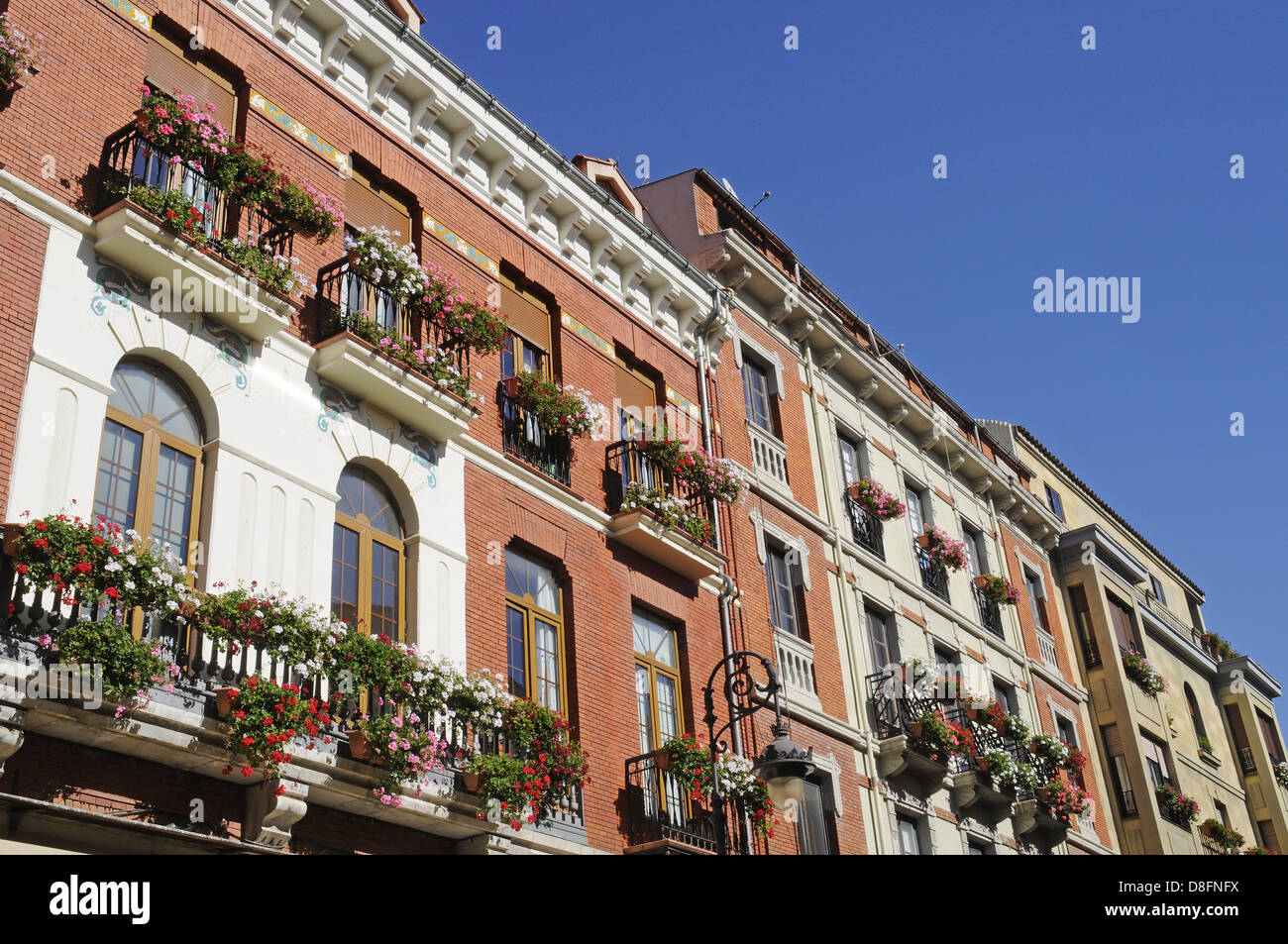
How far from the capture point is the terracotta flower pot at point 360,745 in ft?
41.0

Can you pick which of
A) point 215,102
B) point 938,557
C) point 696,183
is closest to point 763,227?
point 696,183

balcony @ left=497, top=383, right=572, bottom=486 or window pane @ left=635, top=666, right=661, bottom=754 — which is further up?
balcony @ left=497, top=383, right=572, bottom=486

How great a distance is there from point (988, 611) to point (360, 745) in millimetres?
19000

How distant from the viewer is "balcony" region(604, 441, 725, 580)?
18422 millimetres

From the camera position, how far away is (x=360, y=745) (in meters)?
12.5

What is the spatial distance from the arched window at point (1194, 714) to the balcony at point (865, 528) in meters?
16.1

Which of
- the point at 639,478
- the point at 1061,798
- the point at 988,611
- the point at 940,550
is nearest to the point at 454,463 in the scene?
the point at 639,478

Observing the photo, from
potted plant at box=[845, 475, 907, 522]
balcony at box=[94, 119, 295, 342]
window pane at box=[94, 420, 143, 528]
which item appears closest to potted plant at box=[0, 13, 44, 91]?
balcony at box=[94, 119, 295, 342]

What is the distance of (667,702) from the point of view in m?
18.4

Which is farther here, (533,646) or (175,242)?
(533,646)

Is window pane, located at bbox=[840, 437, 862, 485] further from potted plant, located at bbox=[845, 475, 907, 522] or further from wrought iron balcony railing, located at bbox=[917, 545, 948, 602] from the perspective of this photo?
wrought iron balcony railing, located at bbox=[917, 545, 948, 602]

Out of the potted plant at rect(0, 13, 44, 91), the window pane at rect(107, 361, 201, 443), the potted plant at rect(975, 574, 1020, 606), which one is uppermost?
the potted plant at rect(975, 574, 1020, 606)

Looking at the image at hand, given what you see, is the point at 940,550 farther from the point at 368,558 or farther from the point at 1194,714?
the point at 368,558

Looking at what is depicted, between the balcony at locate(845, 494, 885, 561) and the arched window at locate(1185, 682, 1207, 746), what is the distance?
52.9ft
